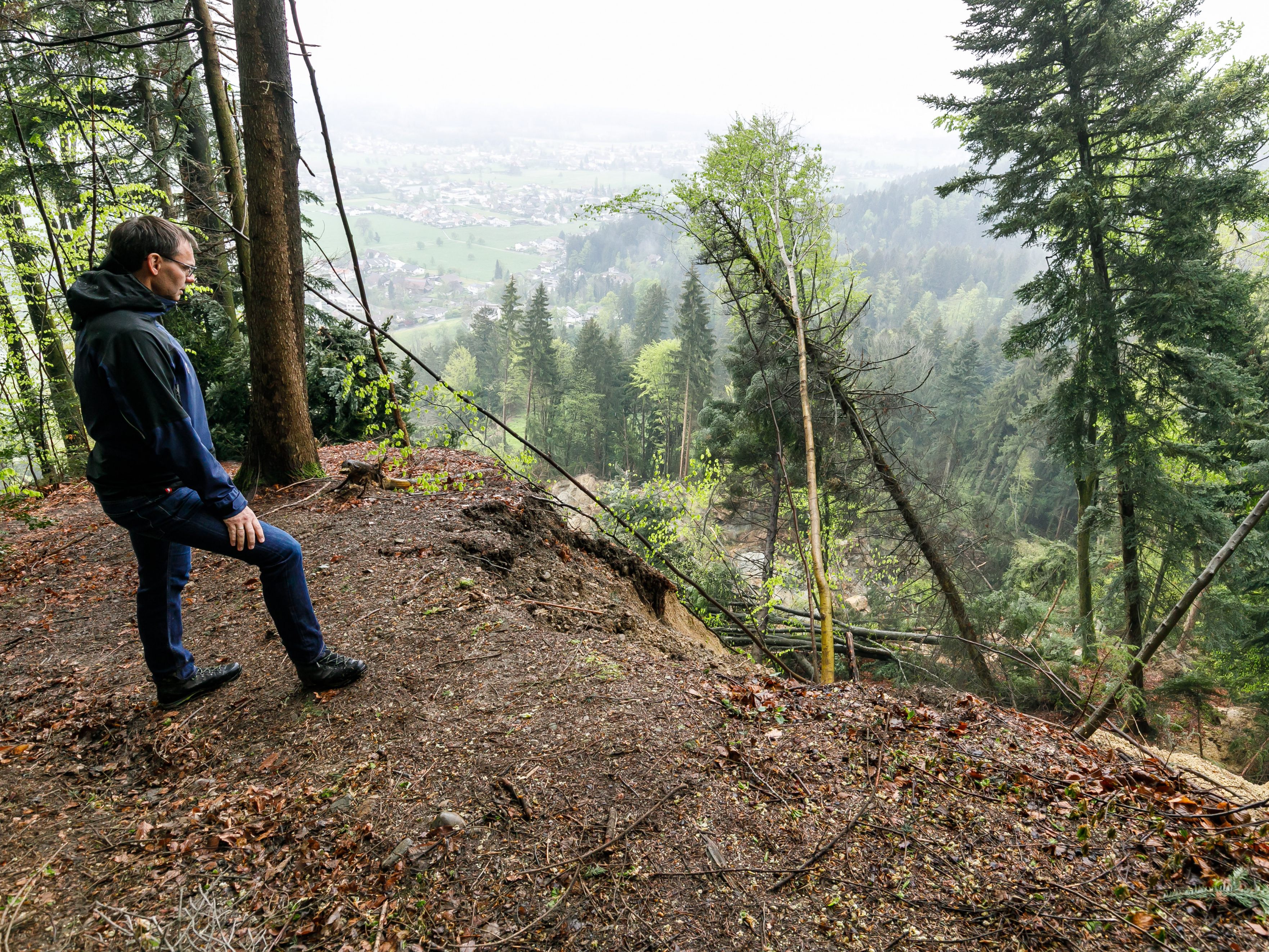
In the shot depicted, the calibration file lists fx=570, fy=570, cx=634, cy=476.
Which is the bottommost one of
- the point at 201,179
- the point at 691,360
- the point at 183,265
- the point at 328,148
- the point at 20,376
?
the point at 691,360

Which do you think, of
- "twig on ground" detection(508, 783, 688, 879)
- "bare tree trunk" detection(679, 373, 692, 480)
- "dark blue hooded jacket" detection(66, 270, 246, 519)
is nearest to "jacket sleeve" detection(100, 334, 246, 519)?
"dark blue hooded jacket" detection(66, 270, 246, 519)

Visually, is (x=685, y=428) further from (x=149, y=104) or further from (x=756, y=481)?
(x=149, y=104)

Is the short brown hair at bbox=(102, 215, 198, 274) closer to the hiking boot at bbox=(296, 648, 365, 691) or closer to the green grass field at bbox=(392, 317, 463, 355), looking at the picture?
the hiking boot at bbox=(296, 648, 365, 691)

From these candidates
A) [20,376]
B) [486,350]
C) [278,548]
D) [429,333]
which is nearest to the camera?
[278,548]

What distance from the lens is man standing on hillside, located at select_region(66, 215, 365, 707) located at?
2424 mm

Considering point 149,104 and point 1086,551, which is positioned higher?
point 149,104

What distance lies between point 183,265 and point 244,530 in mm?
1269

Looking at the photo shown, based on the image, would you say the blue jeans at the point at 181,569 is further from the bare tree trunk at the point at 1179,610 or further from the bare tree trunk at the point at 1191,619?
the bare tree trunk at the point at 1191,619

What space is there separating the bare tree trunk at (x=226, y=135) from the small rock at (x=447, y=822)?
18.4 feet

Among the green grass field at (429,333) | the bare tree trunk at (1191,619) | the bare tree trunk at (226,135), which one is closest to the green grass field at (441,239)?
the green grass field at (429,333)

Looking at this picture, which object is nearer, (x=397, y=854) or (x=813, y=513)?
(x=397, y=854)

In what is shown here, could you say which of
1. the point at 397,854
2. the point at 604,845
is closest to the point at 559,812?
the point at 604,845

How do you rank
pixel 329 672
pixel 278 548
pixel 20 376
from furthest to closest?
pixel 20 376 < pixel 329 672 < pixel 278 548

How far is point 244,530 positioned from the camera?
8.43 feet
